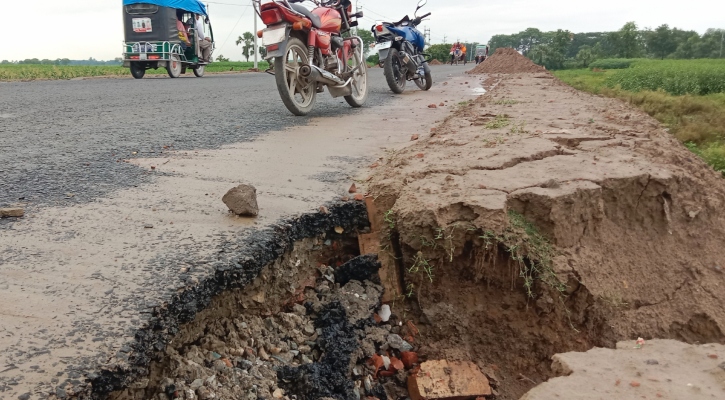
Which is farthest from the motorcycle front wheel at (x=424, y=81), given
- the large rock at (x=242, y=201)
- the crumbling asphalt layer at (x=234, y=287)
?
the large rock at (x=242, y=201)

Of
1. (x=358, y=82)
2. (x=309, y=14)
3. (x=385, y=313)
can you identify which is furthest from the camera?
(x=358, y=82)

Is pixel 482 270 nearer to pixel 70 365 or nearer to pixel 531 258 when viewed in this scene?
pixel 531 258

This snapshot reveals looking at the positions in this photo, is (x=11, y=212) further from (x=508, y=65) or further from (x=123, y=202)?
(x=508, y=65)

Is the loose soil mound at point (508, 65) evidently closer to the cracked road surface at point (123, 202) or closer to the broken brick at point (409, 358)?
the cracked road surface at point (123, 202)

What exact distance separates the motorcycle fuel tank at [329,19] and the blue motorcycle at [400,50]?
2436 mm

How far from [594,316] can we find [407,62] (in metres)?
7.14

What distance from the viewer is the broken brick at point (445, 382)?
2.18 meters

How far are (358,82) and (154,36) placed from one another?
9.38m

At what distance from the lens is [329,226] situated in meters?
2.62

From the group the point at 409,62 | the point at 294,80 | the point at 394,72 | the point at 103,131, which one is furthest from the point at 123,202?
the point at 409,62

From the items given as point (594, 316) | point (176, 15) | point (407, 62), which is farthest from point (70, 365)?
point (176, 15)

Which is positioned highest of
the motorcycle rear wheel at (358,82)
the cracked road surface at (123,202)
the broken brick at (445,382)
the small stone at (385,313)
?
the motorcycle rear wheel at (358,82)

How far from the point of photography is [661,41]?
52062 mm

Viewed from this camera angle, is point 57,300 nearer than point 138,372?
No
